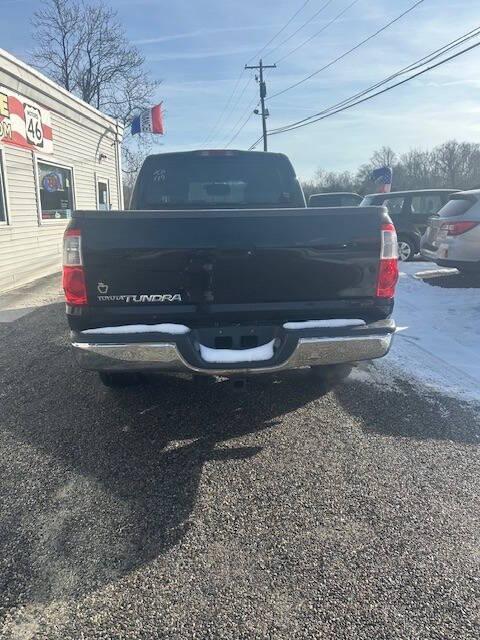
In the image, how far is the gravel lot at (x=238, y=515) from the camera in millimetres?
2012

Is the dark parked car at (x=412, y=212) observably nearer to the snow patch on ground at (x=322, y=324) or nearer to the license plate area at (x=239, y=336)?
the snow patch on ground at (x=322, y=324)

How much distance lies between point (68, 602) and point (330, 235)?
2386 millimetres

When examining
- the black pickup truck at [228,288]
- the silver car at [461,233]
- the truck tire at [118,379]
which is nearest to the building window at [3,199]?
the truck tire at [118,379]

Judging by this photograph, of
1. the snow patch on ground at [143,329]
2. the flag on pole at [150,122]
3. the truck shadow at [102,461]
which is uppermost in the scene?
the flag on pole at [150,122]

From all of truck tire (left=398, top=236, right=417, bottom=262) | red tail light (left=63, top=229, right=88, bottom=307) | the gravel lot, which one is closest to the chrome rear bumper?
red tail light (left=63, top=229, right=88, bottom=307)

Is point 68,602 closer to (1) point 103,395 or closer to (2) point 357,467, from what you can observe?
(2) point 357,467

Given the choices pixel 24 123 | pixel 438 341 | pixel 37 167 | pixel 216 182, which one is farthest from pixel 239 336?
pixel 37 167

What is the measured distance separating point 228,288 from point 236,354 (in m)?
0.42

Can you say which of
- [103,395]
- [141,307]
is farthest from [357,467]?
[103,395]

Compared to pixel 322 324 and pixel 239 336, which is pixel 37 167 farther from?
pixel 322 324

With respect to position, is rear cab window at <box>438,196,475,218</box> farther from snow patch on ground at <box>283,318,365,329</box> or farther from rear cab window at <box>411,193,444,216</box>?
snow patch on ground at <box>283,318,365,329</box>

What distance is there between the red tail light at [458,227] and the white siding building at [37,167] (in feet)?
27.0

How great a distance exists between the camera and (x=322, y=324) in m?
3.18

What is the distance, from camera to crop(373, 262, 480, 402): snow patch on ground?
15.4ft
